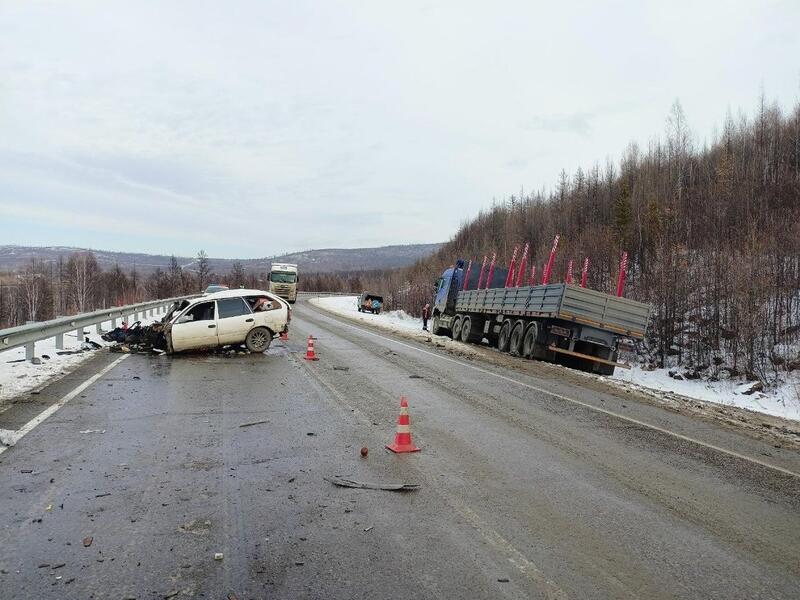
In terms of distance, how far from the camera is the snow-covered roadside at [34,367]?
9.81 meters

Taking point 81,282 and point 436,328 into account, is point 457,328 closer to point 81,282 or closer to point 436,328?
point 436,328

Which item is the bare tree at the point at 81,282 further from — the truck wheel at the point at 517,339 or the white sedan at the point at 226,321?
the truck wheel at the point at 517,339

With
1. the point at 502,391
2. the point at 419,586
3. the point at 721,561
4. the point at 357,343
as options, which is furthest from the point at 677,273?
the point at 419,586

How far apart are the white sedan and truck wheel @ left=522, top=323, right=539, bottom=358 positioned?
24.1 ft

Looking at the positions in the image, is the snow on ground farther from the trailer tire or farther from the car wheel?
the trailer tire

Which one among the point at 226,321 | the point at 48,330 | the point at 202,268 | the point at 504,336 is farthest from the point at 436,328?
the point at 202,268

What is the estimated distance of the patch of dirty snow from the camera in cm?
1236

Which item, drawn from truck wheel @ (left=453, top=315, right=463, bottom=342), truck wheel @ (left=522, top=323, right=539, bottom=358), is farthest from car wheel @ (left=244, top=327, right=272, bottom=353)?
truck wheel @ (left=453, top=315, right=463, bottom=342)

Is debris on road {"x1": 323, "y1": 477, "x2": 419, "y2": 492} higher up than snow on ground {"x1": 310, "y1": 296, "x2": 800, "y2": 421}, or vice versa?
debris on road {"x1": 323, "y1": 477, "x2": 419, "y2": 492}

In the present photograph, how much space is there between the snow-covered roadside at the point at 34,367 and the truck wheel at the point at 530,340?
39.5 feet

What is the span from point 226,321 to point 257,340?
0.97 metres

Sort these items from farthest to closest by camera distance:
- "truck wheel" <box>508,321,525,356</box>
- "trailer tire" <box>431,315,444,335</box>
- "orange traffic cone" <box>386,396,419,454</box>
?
"trailer tire" <box>431,315,444,335</box>, "truck wheel" <box>508,321,525,356</box>, "orange traffic cone" <box>386,396,419,454</box>

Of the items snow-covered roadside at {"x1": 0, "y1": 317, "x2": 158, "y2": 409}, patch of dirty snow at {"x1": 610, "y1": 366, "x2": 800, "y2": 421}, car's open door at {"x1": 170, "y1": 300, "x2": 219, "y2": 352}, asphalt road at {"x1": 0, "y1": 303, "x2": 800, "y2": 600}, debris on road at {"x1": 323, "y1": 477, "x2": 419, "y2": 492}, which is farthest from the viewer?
car's open door at {"x1": 170, "y1": 300, "x2": 219, "y2": 352}

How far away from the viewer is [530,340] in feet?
60.4
